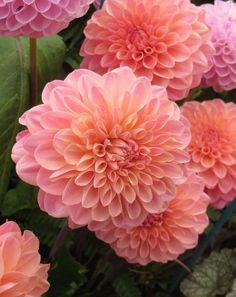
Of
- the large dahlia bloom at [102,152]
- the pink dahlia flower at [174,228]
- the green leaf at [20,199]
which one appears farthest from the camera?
the green leaf at [20,199]

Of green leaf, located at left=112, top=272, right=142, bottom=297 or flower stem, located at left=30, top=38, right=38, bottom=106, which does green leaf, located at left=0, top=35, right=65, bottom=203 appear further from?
green leaf, located at left=112, top=272, right=142, bottom=297

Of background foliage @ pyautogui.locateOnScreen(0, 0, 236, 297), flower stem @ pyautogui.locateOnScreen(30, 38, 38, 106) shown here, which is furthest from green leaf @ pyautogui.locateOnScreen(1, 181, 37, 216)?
flower stem @ pyautogui.locateOnScreen(30, 38, 38, 106)

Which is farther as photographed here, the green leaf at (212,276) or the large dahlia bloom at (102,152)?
the green leaf at (212,276)

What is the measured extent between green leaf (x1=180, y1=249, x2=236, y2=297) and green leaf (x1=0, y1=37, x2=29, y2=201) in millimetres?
278

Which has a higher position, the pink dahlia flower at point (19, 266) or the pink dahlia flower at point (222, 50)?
the pink dahlia flower at point (222, 50)

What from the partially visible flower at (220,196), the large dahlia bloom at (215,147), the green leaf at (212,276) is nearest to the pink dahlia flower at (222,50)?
the large dahlia bloom at (215,147)

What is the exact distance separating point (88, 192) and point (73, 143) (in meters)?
0.04

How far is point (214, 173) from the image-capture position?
72cm

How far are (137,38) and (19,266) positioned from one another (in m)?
0.29

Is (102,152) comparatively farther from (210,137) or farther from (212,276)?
(212,276)

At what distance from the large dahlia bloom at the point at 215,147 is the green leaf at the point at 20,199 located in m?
0.20

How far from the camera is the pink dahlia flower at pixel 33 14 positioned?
0.59 meters

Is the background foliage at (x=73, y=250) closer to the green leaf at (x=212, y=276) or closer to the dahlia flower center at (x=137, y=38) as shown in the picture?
the green leaf at (x=212, y=276)

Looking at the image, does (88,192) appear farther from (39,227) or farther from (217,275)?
(217,275)
